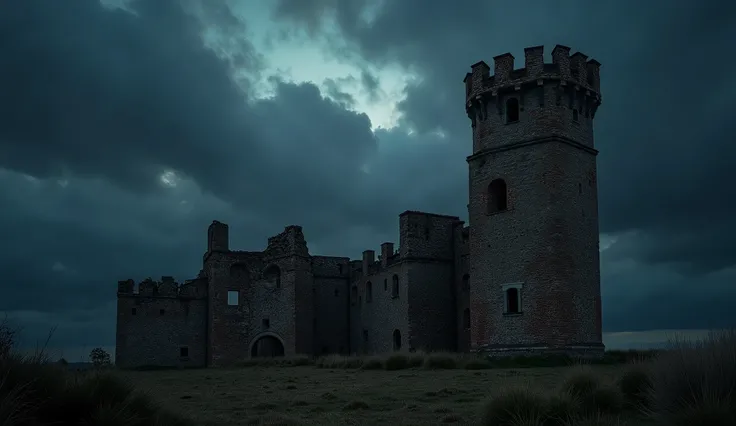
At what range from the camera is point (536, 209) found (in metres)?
29.0

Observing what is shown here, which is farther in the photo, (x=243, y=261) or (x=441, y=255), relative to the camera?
(x=243, y=261)

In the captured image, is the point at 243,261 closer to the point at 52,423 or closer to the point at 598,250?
the point at 598,250

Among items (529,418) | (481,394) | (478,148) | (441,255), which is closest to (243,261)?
(441,255)

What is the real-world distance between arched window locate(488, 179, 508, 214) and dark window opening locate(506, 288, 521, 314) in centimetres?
375

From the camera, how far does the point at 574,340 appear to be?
1105 inches

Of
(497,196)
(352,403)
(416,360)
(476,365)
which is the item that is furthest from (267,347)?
(352,403)

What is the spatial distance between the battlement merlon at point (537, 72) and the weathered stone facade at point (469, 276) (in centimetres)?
6

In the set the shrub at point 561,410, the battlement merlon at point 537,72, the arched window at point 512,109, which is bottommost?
the shrub at point 561,410

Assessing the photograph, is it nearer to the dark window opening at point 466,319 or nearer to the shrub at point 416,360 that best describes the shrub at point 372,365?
the shrub at point 416,360

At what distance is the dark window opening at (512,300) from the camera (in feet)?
95.7

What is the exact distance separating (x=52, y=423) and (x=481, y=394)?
8.75 meters

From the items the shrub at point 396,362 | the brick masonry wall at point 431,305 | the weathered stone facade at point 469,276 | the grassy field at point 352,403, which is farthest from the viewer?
the brick masonry wall at point 431,305

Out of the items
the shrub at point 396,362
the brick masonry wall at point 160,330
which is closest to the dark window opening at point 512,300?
the shrub at point 396,362

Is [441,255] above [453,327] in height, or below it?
Result: above
